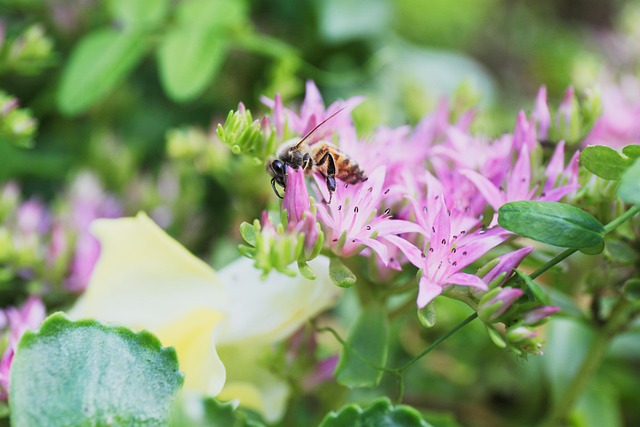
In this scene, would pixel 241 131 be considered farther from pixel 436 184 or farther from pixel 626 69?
pixel 626 69

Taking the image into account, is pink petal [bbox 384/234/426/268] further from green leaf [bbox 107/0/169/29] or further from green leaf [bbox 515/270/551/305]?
green leaf [bbox 107/0/169/29]

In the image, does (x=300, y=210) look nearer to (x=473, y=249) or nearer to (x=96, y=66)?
(x=473, y=249)

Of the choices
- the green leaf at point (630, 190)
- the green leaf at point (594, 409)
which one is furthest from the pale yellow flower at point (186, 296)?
the green leaf at point (594, 409)

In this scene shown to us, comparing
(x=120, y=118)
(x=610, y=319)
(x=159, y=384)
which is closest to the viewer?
(x=159, y=384)

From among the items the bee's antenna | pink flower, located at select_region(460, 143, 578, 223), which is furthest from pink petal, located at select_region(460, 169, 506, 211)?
the bee's antenna

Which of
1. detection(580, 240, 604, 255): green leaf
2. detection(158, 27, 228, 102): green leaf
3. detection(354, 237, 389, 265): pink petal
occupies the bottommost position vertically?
detection(158, 27, 228, 102): green leaf

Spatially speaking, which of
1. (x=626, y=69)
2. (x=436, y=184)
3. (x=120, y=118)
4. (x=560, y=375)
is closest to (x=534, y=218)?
(x=436, y=184)
